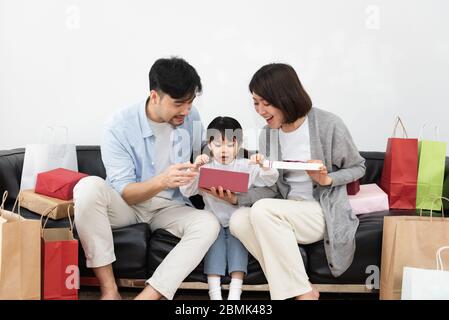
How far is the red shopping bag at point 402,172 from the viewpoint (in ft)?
8.63

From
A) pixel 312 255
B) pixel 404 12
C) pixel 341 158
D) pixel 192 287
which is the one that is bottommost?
pixel 192 287

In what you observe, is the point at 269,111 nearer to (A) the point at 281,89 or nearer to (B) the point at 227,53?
(A) the point at 281,89

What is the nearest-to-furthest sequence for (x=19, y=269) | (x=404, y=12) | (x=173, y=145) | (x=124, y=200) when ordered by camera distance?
(x=19, y=269) < (x=124, y=200) < (x=173, y=145) < (x=404, y=12)

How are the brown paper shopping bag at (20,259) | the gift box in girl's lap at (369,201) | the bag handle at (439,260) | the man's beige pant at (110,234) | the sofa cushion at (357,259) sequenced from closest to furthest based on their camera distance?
the brown paper shopping bag at (20,259), the bag handle at (439,260), the man's beige pant at (110,234), the sofa cushion at (357,259), the gift box in girl's lap at (369,201)

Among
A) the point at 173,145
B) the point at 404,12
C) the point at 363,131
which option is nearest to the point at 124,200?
the point at 173,145

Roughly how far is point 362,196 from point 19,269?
1555mm

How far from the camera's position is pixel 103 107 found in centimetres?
324

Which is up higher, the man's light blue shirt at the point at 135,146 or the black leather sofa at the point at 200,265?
the man's light blue shirt at the point at 135,146

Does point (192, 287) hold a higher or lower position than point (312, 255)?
lower

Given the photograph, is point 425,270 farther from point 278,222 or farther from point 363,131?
point 363,131

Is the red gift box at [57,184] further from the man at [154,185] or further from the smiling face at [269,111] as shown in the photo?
the smiling face at [269,111]

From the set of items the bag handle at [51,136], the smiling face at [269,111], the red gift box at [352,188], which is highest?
the smiling face at [269,111]

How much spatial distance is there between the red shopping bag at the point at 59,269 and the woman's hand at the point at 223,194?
62 centimetres

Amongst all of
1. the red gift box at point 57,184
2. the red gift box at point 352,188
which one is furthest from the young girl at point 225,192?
the red gift box at point 57,184
